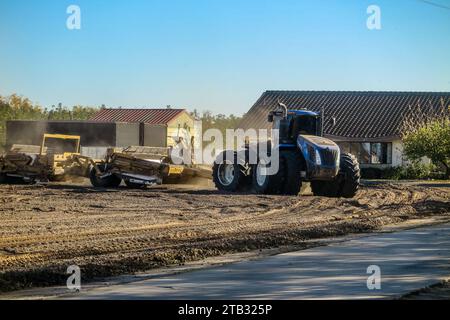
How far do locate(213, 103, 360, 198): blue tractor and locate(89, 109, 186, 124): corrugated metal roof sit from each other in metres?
37.5

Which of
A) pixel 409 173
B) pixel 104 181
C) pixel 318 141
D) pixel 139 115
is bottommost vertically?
pixel 409 173

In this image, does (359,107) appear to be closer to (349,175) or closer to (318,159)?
(349,175)

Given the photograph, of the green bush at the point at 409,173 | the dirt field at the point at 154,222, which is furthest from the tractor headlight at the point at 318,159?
the green bush at the point at 409,173

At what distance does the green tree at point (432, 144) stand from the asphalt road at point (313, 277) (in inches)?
1265

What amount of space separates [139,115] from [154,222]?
50.9 metres

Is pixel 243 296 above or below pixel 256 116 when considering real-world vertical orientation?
below

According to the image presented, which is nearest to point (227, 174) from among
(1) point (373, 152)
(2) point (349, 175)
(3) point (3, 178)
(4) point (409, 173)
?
(2) point (349, 175)

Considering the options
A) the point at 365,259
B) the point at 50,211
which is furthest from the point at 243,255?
the point at 50,211

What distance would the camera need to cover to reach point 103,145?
5509 cm

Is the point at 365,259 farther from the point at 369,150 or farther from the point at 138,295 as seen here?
the point at 369,150

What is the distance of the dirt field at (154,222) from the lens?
14.0 metres

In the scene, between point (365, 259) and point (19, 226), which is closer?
point (365, 259)

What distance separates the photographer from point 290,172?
2883 cm

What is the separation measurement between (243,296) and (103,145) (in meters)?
45.2
